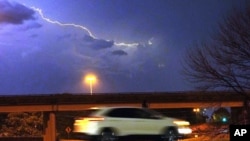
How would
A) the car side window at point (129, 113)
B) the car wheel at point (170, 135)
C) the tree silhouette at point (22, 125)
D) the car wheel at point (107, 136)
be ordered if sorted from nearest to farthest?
the car wheel at point (107, 136) → the car side window at point (129, 113) → the car wheel at point (170, 135) → the tree silhouette at point (22, 125)

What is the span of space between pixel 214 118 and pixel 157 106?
140 ft

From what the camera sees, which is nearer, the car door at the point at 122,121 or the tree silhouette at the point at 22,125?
the car door at the point at 122,121

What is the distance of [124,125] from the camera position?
69.9 ft

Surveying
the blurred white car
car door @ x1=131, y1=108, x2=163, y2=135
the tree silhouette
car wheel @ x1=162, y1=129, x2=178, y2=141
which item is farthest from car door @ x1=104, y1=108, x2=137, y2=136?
the tree silhouette

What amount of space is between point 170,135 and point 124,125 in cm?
228

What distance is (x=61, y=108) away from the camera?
86.4 metres

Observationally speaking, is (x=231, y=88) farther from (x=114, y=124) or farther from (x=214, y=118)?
(x=114, y=124)

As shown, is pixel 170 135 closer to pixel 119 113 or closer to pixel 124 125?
pixel 124 125

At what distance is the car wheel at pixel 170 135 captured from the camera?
22.1 metres

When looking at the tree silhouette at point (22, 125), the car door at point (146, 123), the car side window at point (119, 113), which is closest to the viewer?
the car side window at point (119, 113)

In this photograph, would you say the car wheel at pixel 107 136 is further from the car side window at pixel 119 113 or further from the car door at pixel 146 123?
the car door at pixel 146 123

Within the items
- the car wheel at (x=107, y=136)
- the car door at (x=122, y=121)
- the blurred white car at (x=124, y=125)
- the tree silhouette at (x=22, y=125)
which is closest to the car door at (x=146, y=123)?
the blurred white car at (x=124, y=125)

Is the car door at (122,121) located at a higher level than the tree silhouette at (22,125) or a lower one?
lower

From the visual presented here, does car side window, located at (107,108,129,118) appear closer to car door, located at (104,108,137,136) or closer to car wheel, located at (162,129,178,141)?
car door, located at (104,108,137,136)
